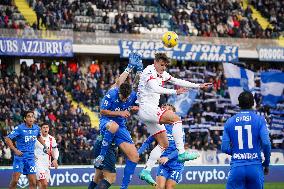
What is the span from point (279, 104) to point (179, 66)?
6.14m

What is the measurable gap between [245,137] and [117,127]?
179 inches

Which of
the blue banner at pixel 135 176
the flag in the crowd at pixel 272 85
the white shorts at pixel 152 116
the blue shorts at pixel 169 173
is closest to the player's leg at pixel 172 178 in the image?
the blue shorts at pixel 169 173

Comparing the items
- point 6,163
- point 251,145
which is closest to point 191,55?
point 6,163

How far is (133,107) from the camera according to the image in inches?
723

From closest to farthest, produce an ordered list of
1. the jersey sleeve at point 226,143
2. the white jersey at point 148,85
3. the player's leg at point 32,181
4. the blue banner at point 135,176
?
the jersey sleeve at point 226,143 < the white jersey at point 148,85 < the player's leg at point 32,181 < the blue banner at point 135,176

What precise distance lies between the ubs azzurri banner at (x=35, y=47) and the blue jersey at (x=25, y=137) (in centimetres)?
1726

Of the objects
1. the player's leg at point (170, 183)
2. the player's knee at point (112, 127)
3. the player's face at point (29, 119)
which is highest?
the player's knee at point (112, 127)

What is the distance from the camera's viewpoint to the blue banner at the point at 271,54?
45.5 metres

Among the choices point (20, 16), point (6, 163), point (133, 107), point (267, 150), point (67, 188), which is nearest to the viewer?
point (267, 150)

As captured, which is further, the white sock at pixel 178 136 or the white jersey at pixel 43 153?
the white jersey at pixel 43 153

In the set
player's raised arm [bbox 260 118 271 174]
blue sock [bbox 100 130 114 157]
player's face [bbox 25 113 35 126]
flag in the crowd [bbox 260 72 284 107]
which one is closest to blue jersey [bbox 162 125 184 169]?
blue sock [bbox 100 130 114 157]

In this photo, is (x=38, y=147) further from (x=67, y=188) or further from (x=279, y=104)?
Result: (x=279, y=104)

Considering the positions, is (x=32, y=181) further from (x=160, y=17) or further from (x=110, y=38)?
(x=160, y=17)

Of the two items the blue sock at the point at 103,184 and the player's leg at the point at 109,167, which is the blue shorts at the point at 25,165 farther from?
the blue sock at the point at 103,184
